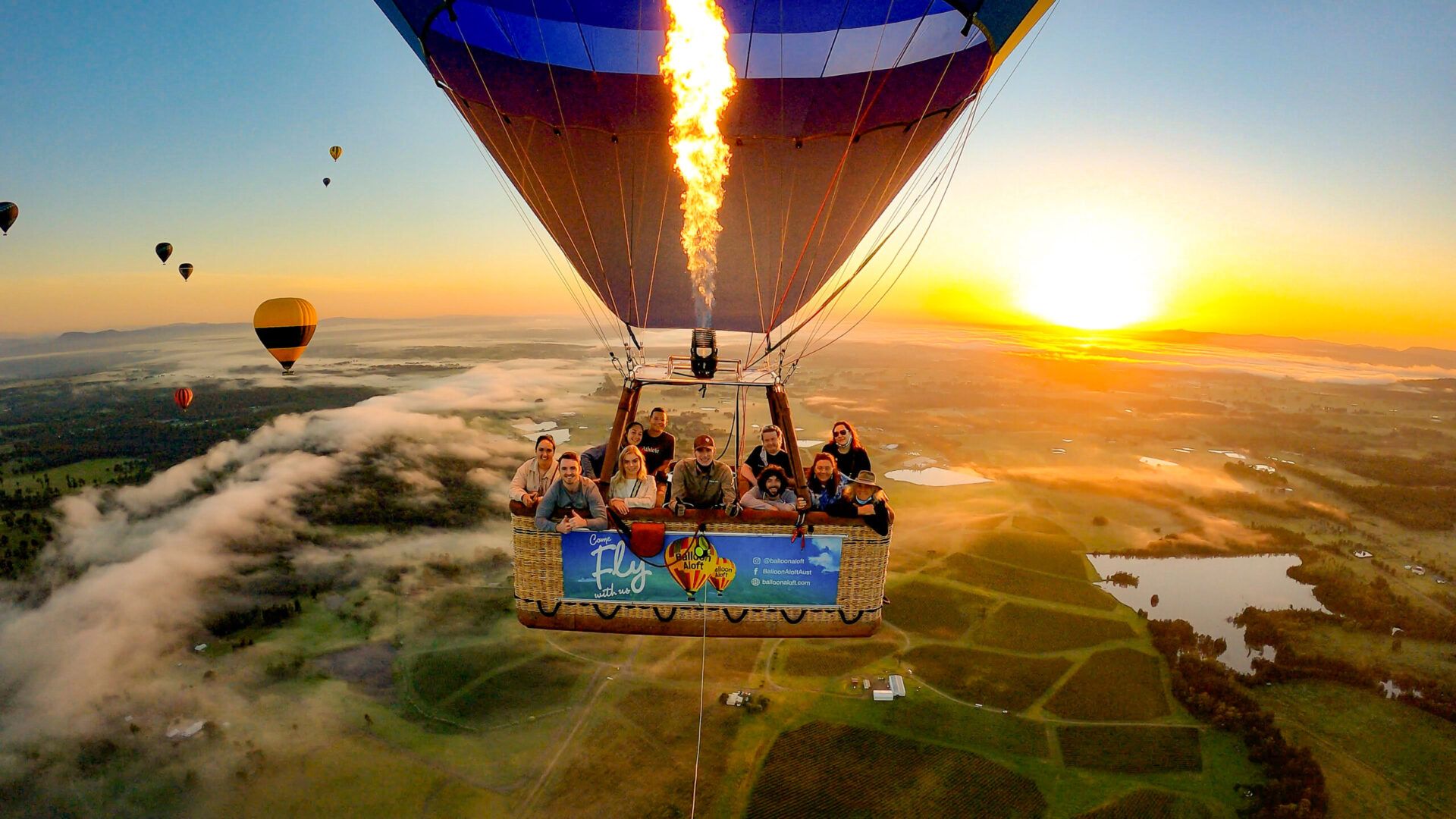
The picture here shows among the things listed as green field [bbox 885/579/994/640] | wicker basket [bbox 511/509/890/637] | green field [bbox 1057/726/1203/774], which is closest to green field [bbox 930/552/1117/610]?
green field [bbox 885/579/994/640]

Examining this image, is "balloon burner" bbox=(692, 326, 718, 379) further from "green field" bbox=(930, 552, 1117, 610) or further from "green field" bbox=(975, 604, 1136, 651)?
"green field" bbox=(930, 552, 1117, 610)

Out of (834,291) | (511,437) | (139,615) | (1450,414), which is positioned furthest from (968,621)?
(1450,414)

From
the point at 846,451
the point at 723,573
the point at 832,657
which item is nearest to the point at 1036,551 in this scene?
the point at 832,657

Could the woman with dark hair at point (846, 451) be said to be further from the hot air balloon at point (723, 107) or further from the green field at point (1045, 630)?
the green field at point (1045, 630)

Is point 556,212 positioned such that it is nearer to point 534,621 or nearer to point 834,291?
point 834,291

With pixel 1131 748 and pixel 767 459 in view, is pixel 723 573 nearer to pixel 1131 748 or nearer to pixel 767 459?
pixel 767 459

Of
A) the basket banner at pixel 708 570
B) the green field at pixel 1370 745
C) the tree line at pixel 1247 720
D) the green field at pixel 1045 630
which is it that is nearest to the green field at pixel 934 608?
the green field at pixel 1045 630
